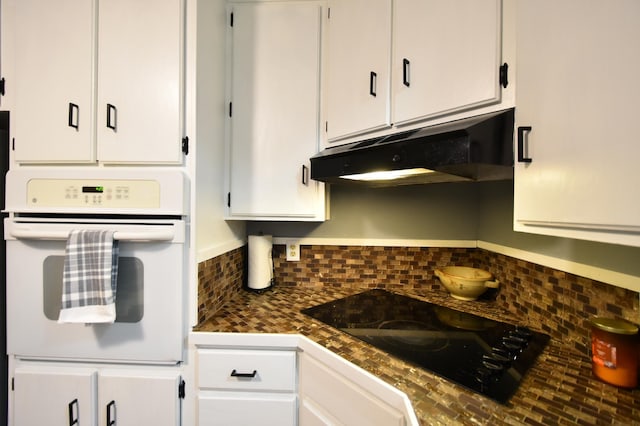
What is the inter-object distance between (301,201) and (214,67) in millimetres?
715

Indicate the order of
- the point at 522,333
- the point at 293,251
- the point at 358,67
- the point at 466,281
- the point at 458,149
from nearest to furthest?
the point at 458,149
the point at 522,333
the point at 358,67
the point at 466,281
the point at 293,251

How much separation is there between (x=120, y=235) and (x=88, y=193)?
0.23 meters

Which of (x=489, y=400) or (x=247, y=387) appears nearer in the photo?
(x=489, y=400)

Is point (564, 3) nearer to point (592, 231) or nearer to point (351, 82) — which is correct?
point (592, 231)

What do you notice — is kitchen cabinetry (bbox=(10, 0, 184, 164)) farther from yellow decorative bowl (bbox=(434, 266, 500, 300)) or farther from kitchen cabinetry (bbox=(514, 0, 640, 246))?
yellow decorative bowl (bbox=(434, 266, 500, 300))

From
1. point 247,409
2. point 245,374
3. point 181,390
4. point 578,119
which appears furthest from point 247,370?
point 578,119

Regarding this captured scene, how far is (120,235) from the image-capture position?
37.5 inches

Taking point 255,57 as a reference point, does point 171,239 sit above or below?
below

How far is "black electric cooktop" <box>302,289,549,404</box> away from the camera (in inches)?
28.5

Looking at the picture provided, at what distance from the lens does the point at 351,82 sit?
1.17m

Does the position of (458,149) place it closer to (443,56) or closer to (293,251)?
(443,56)

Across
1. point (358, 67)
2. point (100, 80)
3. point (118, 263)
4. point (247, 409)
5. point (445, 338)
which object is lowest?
point (247, 409)

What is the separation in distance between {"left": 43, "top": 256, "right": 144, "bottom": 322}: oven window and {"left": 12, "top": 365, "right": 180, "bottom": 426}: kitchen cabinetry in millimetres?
226

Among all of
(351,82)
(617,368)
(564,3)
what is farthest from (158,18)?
(617,368)
